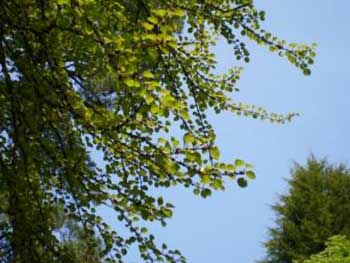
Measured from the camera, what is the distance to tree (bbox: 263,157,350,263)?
15.0 metres

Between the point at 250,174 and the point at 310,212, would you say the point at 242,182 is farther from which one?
the point at 310,212

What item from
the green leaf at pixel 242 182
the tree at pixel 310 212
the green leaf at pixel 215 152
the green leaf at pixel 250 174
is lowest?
A: the green leaf at pixel 242 182

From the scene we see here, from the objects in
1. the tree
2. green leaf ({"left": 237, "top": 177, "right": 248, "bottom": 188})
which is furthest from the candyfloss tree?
the tree

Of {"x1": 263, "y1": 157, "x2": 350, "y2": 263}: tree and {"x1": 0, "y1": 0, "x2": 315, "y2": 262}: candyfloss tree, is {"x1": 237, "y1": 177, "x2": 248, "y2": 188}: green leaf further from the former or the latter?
{"x1": 263, "y1": 157, "x2": 350, "y2": 263}: tree

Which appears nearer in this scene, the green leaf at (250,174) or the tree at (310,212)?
the green leaf at (250,174)

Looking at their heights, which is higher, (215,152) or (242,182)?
(215,152)

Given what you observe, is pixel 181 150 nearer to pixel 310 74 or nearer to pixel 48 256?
pixel 48 256

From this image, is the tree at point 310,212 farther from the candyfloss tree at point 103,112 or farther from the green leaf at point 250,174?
the green leaf at point 250,174

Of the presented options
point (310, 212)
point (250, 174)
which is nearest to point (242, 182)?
point (250, 174)

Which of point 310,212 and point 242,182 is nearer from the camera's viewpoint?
point 242,182

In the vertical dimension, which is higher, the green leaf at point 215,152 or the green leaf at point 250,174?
the green leaf at point 215,152

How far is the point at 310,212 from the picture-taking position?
15680 mm

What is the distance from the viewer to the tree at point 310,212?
14953 mm

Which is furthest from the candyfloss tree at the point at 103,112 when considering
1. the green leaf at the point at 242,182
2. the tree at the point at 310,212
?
the tree at the point at 310,212
